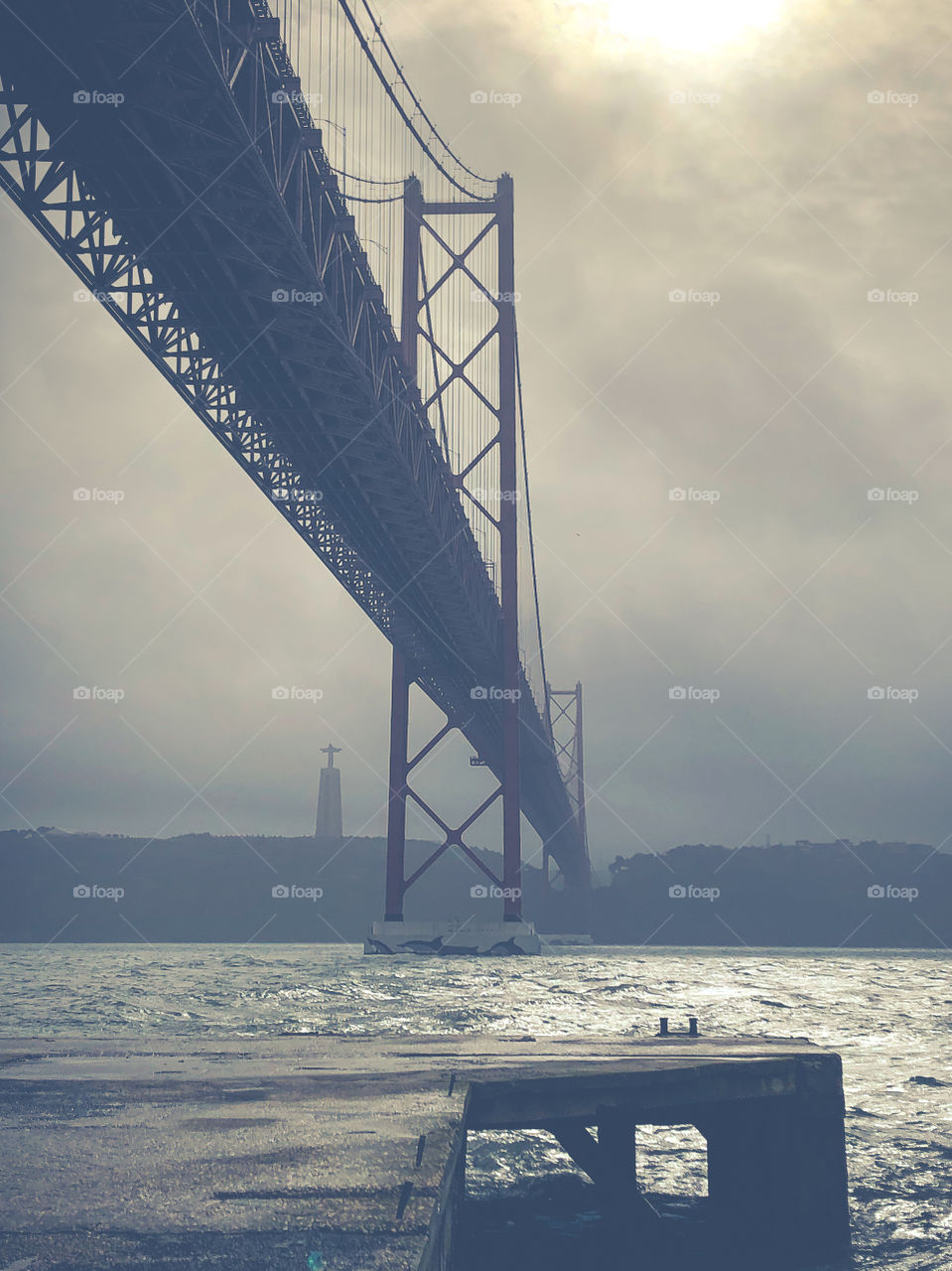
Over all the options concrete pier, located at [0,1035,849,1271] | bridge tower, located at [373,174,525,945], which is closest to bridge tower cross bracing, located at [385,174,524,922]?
bridge tower, located at [373,174,525,945]

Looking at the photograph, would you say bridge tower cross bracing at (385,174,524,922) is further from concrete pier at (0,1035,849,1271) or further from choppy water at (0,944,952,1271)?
concrete pier at (0,1035,849,1271)

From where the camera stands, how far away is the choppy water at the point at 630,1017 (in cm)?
665

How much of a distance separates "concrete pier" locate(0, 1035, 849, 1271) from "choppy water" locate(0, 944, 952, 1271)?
22.8 inches

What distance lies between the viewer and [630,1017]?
15.7m

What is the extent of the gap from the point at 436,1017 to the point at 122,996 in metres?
9.71

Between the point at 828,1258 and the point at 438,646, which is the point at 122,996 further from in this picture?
the point at 828,1258

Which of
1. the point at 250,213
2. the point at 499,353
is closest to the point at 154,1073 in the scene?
the point at 250,213

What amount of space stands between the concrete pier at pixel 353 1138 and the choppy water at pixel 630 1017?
58 cm

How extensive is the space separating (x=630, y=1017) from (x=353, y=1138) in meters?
13.5

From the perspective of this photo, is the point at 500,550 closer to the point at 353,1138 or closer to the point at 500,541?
the point at 500,541

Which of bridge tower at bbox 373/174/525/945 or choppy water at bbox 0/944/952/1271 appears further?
bridge tower at bbox 373/174/525/945

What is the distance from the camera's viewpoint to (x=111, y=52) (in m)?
9.67

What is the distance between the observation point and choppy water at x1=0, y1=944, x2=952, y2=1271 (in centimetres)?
665

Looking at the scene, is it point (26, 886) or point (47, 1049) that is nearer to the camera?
point (47, 1049)
